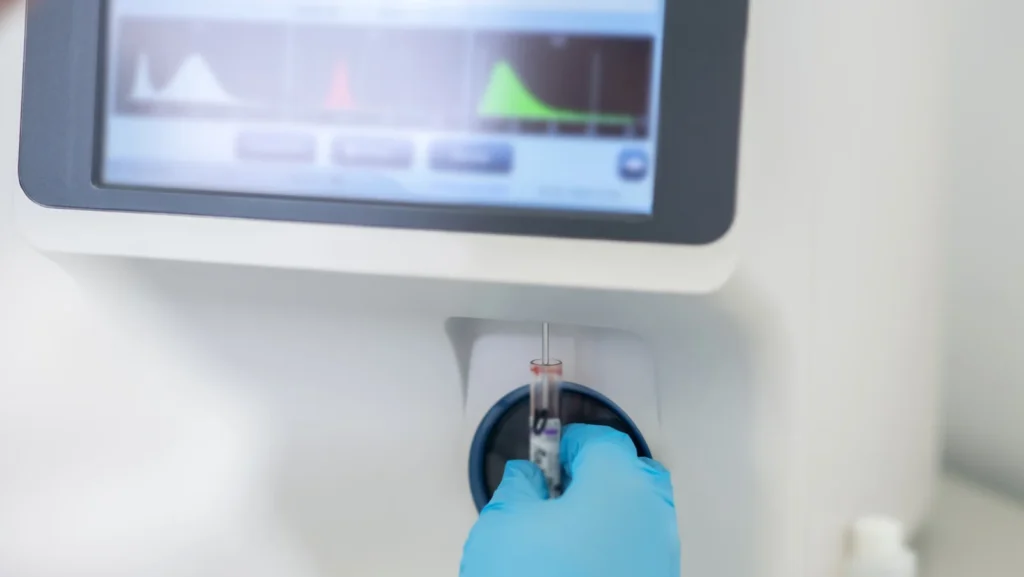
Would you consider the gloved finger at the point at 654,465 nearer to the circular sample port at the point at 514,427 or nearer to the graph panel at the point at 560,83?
the circular sample port at the point at 514,427

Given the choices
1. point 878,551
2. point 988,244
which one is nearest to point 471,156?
point 878,551

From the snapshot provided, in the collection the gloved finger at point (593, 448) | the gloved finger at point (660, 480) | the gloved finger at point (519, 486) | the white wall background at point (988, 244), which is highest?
the white wall background at point (988, 244)

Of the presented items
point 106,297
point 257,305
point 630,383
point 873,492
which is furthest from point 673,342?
point 106,297

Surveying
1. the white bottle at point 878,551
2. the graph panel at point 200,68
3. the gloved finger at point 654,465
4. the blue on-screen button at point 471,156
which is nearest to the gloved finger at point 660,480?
the gloved finger at point 654,465

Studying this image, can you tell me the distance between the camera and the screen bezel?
0.41m

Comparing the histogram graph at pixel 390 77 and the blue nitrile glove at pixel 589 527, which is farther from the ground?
the histogram graph at pixel 390 77

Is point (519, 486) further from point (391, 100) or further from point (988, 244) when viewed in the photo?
point (988, 244)

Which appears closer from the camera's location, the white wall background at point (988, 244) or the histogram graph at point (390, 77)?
the histogram graph at point (390, 77)

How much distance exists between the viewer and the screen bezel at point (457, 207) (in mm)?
406

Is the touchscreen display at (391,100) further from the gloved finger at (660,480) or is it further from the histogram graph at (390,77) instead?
the gloved finger at (660,480)

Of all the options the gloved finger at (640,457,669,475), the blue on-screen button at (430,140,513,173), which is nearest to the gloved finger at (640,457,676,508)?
the gloved finger at (640,457,669,475)

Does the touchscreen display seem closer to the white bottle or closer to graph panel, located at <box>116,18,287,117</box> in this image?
graph panel, located at <box>116,18,287,117</box>

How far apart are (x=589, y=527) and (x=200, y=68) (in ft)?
1.22

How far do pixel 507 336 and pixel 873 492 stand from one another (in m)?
0.25
